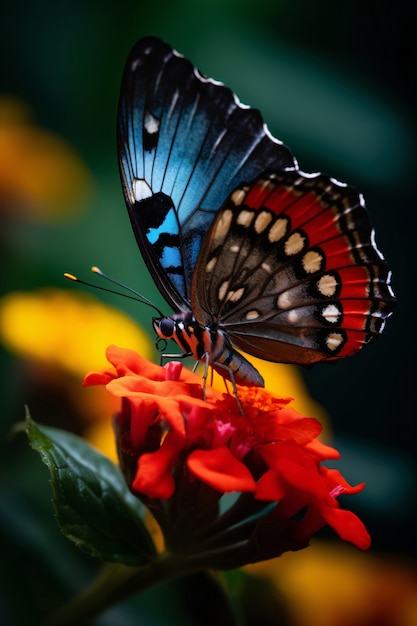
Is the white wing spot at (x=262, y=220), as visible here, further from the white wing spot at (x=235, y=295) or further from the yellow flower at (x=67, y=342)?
the yellow flower at (x=67, y=342)

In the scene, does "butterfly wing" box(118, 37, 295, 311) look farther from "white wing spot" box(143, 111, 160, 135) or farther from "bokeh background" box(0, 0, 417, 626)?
"bokeh background" box(0, 0, 417, 626)

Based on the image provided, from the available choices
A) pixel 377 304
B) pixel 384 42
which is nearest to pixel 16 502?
pixel 377 304

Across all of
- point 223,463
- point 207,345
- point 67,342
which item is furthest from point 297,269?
point 67,342

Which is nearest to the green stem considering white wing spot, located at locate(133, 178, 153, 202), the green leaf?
the green leaf

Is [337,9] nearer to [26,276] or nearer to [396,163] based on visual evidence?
[396,163]

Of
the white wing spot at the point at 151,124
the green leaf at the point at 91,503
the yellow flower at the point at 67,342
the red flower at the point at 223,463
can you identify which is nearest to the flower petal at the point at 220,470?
the red flower at the point at 223,463

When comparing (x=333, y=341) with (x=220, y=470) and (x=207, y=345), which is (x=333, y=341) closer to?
(x=207, y=345)
